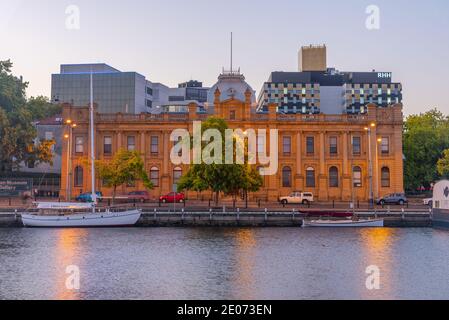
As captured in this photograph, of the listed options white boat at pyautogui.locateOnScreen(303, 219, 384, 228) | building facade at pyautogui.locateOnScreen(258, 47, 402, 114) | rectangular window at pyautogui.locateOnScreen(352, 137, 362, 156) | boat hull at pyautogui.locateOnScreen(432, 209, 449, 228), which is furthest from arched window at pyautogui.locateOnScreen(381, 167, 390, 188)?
building facade at pyautogui.locateOnScreen(258, 47, 402, 114)

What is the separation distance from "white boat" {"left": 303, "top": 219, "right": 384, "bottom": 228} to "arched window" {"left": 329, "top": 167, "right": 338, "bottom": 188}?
89.6 ft

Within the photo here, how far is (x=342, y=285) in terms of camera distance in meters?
30.9

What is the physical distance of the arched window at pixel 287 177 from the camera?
8650cm

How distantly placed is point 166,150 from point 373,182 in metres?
32.9

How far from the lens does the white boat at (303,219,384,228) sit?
192 feet

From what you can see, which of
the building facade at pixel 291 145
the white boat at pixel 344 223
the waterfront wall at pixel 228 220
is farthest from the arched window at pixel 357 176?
the white boat at pixel 344 223

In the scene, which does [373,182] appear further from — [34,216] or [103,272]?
[103,272]

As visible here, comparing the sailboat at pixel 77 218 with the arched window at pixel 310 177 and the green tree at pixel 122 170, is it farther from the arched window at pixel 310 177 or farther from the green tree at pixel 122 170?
the arched window at pixel 310 177

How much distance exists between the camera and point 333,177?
3403 inches

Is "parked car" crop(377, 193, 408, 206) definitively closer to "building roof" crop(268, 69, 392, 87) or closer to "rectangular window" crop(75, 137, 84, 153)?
"rectangular window" crop(75, 137, 84, 153)

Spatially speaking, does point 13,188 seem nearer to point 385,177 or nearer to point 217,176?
point 217,176

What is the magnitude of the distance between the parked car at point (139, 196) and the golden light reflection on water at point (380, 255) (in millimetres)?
34032

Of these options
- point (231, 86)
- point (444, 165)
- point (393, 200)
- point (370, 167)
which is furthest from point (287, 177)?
point (444, 165)
